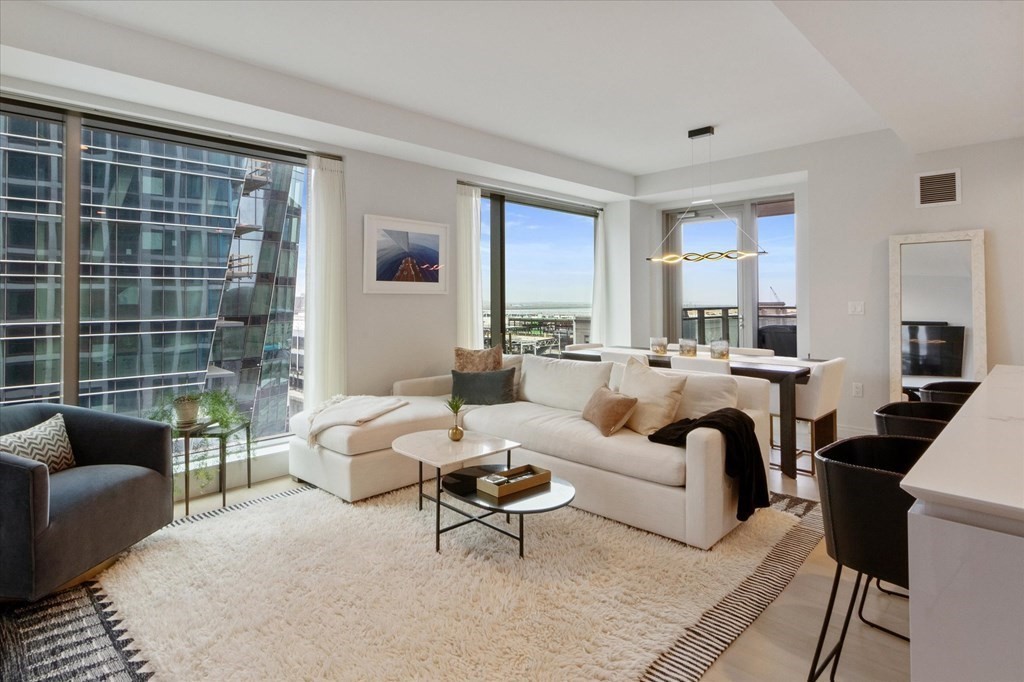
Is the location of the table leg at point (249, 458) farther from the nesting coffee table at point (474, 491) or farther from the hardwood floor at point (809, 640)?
the hardwood floor at point (809, 640)

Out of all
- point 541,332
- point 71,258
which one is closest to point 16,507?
point 71,258

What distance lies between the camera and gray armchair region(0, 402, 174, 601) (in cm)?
218

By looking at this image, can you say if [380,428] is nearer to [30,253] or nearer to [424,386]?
[424,386]

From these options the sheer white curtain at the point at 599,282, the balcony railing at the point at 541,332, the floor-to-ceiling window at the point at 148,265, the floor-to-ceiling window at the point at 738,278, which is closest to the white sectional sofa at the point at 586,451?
the floor-to-ceiling window at the point at 148,265

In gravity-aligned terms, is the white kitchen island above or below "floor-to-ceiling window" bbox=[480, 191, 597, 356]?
below

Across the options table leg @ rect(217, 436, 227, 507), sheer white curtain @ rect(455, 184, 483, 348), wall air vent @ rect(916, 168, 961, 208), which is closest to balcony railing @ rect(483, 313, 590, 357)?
sheer white curtain @ rect(455, 184, 483, 348)

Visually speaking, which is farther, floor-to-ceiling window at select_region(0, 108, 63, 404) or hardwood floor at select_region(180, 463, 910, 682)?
floor-to-ceiling window at select_region(0, 108, 63, 404)

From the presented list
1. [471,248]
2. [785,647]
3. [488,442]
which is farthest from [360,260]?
[785,647]

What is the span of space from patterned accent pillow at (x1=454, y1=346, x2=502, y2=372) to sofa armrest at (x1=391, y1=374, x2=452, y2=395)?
270 mm

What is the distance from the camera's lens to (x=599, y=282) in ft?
23.2

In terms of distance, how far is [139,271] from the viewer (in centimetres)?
359

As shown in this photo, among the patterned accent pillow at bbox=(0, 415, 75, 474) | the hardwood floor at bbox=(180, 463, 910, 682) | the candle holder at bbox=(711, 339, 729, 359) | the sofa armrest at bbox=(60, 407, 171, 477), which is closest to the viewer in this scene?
the hardwood floor at bbox=(180, 463, 910, 682)

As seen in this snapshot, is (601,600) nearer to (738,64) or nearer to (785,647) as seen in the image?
(785,647)

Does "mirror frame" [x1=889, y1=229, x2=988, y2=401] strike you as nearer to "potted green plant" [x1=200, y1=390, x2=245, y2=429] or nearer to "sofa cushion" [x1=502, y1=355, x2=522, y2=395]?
"sofa cushion" [x1=502, y1=355, x2=522, y2=395]
